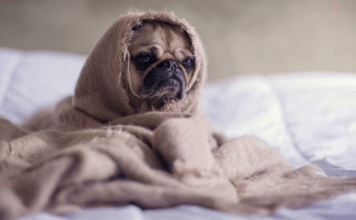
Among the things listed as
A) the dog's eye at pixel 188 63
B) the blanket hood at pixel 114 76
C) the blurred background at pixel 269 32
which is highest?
the blurred background at pixel 269 32

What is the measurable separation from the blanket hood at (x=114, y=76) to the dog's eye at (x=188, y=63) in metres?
0.02

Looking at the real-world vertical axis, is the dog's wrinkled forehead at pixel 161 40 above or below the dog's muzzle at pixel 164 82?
above

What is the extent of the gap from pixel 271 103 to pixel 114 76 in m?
0.87

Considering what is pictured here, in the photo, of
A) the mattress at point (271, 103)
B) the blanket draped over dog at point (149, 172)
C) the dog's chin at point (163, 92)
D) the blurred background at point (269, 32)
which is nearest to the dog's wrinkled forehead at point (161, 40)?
the dog's chin at point (163, 92)

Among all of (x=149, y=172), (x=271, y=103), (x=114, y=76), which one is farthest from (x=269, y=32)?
(x=149, y=172)

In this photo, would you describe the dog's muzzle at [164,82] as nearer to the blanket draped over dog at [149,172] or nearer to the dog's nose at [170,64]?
the dog's nose at [170,64]

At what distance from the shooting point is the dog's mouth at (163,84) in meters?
1.09

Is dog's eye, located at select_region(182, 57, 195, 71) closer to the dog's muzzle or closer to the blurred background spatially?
the dog's muzzle

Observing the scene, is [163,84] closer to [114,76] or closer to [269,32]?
[114,76]

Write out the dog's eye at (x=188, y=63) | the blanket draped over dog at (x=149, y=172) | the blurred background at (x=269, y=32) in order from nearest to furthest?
1. the blanket draped over dog at (x=149, y=172)
2. the dog's eye at (x=188, y=63)
3. the blurred background at (x=269, y=32)

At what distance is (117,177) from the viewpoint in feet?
1.99

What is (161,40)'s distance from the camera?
1.16 meters

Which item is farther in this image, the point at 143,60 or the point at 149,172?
the point at 143,60

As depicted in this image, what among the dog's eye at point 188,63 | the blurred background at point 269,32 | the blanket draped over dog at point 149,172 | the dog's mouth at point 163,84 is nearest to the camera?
the blanket draped over dog at point 149,172
